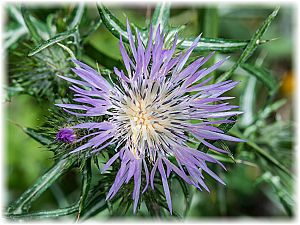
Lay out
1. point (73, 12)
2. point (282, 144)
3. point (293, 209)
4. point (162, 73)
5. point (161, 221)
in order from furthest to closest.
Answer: point (282, 144) < point (293, 209) < point (73, 12) < point (161, 221) < point (162, 73)

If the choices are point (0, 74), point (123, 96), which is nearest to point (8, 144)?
point (0, 74)

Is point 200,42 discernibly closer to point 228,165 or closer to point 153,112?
point 153,112

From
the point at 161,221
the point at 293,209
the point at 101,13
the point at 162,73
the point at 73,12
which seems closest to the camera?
the point at 162,73

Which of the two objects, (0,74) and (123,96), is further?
(0,74)

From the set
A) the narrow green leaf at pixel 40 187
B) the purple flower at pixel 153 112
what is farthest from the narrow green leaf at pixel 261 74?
the narrow green leaf at pixel 40 187

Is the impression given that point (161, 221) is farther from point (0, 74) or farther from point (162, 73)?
point (0, 74)

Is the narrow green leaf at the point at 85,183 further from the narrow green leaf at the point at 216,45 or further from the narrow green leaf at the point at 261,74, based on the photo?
the narrow green leaf at the point at 261,74

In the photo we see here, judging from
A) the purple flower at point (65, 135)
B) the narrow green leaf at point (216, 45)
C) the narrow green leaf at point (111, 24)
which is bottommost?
the purple flower at point (65, 135)
